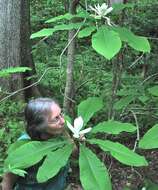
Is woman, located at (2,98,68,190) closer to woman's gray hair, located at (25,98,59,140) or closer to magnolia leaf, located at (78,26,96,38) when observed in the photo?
woman's gray hair, located at (25,98,59,140)

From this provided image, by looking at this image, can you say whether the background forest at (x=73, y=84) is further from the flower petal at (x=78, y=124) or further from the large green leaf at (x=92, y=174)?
the large green leaf at (x=92, y=174)

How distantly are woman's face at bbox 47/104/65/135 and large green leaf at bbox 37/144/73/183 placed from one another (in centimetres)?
65

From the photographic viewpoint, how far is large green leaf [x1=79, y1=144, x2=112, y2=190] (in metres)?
1.76

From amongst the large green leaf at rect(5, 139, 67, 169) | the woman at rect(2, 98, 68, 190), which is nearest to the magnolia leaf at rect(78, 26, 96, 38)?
the large green leaf at rect(5, 139, 67, 169)

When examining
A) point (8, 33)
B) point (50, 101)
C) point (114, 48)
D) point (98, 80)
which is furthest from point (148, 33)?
point (114, 48)

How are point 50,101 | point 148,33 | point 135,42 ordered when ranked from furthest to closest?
point 148,33, point 50,101, point 135,42

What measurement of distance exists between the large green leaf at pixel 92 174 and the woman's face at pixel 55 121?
0.70m

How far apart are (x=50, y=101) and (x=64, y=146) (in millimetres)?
795

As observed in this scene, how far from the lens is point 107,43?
1.94 m

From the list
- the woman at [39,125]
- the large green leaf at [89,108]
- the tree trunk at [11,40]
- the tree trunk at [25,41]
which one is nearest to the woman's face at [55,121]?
the woman at [39,125]

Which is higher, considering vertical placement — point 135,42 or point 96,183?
point 135,42

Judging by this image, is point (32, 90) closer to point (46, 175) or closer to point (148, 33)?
point (148, 33)

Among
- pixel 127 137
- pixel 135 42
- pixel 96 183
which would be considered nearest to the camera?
pixel 96 183

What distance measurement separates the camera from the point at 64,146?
6.49 ft
